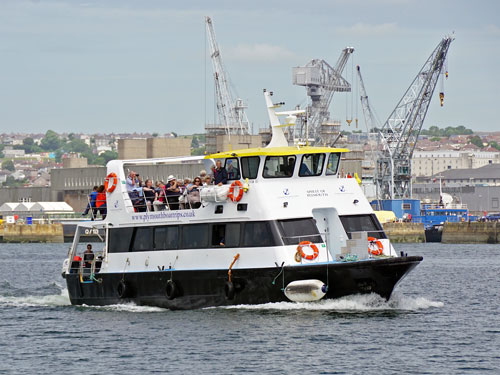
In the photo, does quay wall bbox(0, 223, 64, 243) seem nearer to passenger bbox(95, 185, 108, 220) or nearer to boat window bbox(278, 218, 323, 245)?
passenger bbox(95, 185, 108, 220)

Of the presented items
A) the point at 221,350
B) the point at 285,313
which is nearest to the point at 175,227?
the point at 285,313

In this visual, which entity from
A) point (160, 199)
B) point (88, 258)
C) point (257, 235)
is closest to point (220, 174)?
point (160, 199)

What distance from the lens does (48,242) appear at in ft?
383

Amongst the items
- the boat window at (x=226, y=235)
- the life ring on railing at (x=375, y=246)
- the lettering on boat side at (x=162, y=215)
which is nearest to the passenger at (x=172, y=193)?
the lettering on boat side at (x=162, y=215)

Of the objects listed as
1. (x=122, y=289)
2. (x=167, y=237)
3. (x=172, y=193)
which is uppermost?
(x=172, y=193)

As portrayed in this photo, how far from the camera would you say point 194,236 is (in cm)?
3122

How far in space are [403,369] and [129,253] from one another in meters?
12.0

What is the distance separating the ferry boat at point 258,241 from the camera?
96.2ft

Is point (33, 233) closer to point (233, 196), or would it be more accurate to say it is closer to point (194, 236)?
point (194, 236)

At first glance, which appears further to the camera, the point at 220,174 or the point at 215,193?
the point at 220,174

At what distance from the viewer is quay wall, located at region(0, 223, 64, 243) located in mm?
117500

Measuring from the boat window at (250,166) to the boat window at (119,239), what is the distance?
4307 millimetres

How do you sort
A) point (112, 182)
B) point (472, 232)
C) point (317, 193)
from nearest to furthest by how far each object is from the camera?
point (317, 193) < point (112, 182) < point (472, 232)

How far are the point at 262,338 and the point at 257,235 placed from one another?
3983 millimetres
